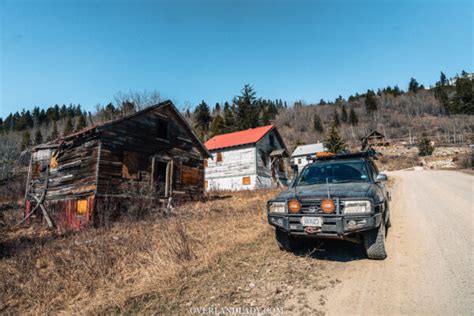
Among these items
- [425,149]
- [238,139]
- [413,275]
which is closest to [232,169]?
[238,139]

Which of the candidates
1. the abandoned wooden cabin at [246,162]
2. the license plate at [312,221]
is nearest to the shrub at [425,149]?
the abandoned wooden cabin at [246,162]

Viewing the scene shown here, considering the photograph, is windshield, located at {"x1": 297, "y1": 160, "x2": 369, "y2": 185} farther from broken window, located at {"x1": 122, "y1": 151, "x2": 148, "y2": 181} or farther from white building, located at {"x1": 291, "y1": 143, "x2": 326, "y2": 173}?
white building, located at {"x1": 291, "y1": 143, "x2": 326, "y2": 173}

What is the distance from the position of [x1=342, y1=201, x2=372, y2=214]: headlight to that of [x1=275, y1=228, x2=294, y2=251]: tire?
4.85ft

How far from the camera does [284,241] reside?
5.30 meters

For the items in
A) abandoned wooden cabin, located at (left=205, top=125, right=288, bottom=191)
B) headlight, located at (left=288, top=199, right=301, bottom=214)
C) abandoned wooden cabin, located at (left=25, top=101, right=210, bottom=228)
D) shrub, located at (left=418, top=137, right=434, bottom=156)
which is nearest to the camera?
headlight, located at (left=288, top=199, right=301, bottom=214)

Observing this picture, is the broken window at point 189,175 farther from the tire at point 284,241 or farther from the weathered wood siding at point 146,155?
the tire at point 284,241

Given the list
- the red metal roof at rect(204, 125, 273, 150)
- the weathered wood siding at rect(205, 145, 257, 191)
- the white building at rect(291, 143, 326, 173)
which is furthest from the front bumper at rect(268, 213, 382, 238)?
the white building at rect(291, 143, 326, 173)

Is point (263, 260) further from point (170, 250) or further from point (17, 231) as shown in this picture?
point (17, 231)

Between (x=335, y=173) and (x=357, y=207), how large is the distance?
1766 millimetres

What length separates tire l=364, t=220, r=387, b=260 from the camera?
14.8 feet

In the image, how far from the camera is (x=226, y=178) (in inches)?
1117

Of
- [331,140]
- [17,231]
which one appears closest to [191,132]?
[17,231]

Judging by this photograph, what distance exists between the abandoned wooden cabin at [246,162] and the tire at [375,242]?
69.4 ft

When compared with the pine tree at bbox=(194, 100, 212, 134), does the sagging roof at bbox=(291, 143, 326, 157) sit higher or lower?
lower
